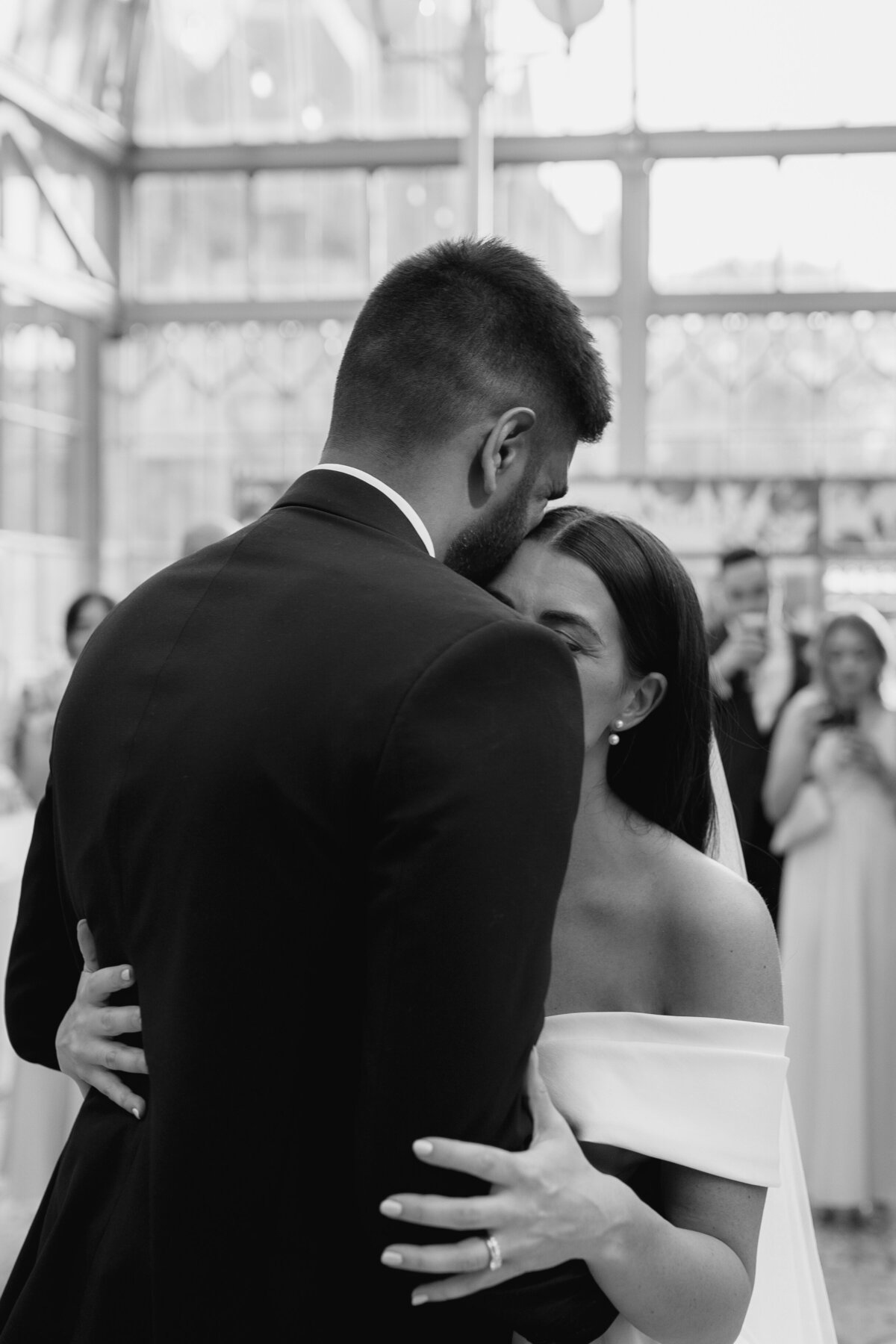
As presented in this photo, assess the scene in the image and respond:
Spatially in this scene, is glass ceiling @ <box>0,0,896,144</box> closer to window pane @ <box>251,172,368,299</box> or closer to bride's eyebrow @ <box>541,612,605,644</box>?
window pane @ <box>251,172,368,299</box>

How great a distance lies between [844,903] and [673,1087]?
3.63 m

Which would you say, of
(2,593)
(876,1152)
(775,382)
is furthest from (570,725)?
(775,382)

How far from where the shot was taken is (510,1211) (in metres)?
1.18

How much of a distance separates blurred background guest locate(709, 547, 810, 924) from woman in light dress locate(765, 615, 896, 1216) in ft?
0.35

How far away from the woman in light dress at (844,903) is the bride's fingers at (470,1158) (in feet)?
13.1

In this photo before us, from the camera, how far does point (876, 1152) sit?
198 inches

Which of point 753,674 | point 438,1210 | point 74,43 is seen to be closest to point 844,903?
point 753,674

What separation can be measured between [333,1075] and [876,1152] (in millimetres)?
4281

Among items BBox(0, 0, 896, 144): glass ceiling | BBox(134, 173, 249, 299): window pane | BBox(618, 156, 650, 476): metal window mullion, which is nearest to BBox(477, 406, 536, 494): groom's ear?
BBox(618, 156, 650, 476): metal window mullion

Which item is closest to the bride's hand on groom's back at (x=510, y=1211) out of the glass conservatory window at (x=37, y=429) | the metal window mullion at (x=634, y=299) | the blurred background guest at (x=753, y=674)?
the blurred background guest at (x=753, y=674)

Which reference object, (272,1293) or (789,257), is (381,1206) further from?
(789,257)

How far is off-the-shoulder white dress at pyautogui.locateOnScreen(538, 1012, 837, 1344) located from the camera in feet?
5.08

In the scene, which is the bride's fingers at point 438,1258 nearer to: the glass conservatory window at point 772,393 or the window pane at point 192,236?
the glass conservatory window at point 772,393

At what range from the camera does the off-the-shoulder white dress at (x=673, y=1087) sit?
1.55 meters
